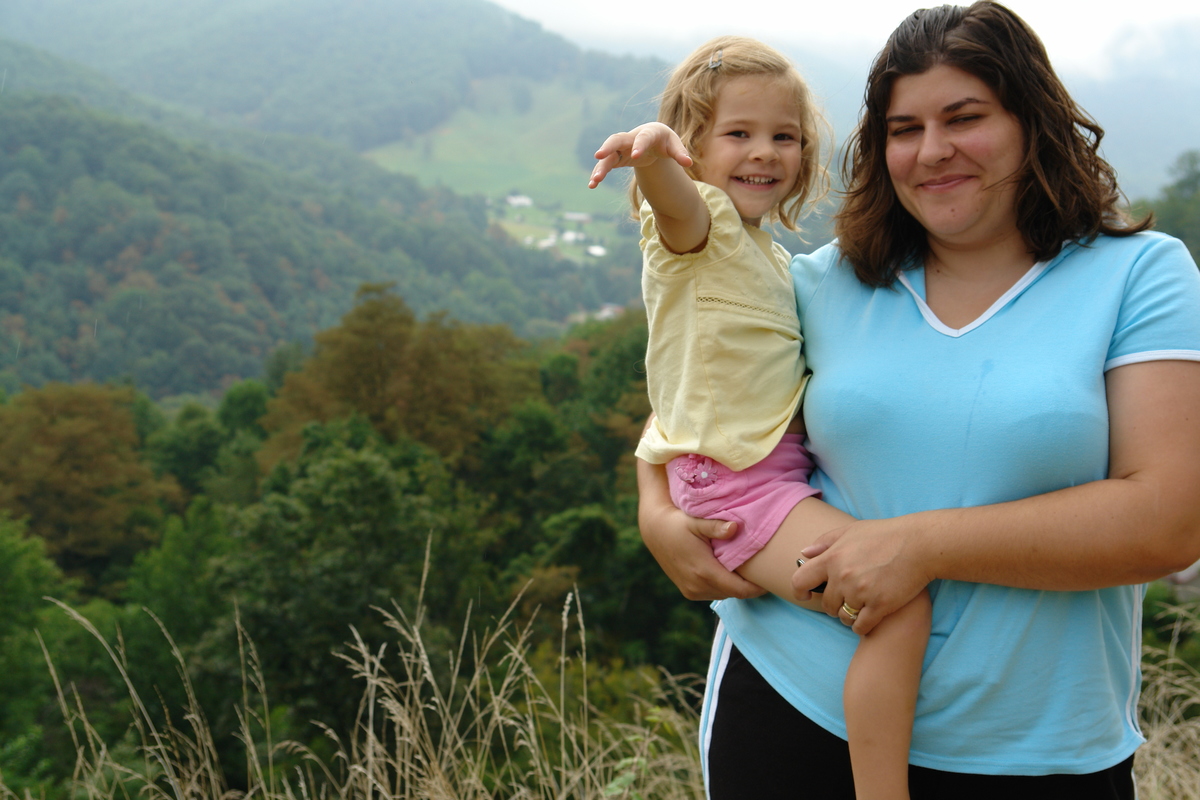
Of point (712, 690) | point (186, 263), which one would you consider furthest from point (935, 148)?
point (186, 263)

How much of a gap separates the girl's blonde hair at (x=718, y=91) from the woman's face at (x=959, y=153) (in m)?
0.39

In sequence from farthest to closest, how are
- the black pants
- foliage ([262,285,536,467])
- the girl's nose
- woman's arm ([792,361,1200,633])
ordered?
foliage ([262,285,536,467]) < the girl's nose < the black pants < woman's arm ([792,361,1200,633])

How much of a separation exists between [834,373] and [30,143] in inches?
3744

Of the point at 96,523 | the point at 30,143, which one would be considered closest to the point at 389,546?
the point at 96,523

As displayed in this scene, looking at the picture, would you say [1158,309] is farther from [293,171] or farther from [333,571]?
[293,171]

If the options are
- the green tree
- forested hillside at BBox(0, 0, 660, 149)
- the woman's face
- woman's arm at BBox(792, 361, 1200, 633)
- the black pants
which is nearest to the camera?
woman's arm at BBox(792, 361, 1200, 633)

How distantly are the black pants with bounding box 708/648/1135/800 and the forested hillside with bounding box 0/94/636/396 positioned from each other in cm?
5675

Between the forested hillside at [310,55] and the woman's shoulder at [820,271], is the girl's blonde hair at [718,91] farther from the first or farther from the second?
the forested hillside at [310,55]

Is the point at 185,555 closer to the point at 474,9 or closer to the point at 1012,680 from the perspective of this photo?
the point at 1012,680

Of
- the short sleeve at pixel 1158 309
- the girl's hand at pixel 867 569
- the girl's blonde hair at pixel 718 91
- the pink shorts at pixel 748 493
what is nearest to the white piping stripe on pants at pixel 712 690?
the pink shorts at pixel 748 493

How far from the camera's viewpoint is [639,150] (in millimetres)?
1297

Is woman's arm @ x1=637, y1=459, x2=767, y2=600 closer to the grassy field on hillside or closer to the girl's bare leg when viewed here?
the girl's bare leg

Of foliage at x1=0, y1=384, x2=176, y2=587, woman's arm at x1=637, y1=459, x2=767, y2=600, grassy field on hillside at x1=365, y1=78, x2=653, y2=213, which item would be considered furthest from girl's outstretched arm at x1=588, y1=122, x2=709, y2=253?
grassy field on hillside at x1=365, y1=78, x2=653, y2=213

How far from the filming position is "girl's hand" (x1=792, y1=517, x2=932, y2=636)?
125 cm
